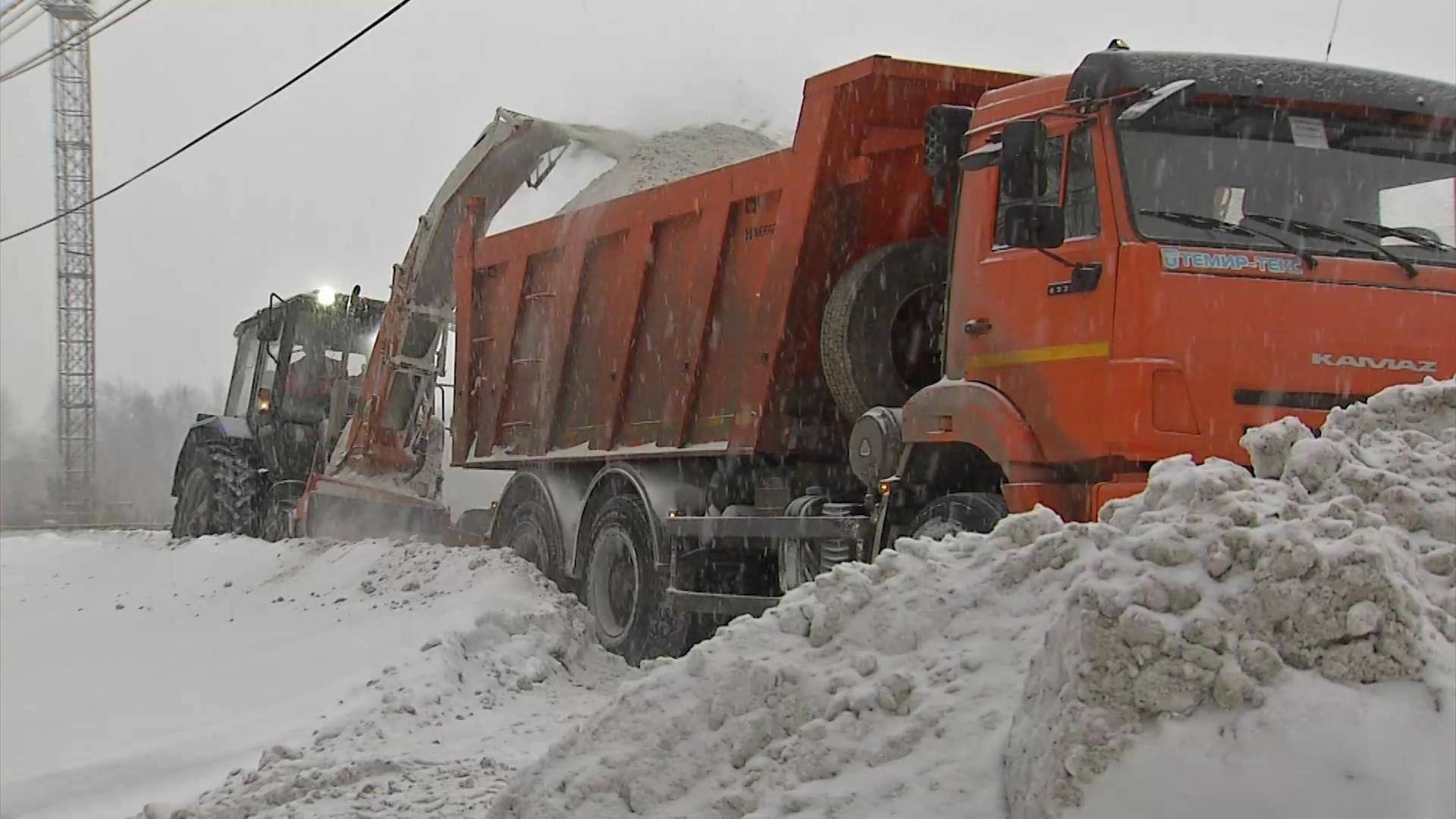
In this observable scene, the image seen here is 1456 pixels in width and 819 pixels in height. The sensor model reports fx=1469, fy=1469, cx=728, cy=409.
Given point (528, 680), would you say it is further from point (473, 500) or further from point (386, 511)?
point (473, 500)

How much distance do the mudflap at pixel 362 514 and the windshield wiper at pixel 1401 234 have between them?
8.12 meters

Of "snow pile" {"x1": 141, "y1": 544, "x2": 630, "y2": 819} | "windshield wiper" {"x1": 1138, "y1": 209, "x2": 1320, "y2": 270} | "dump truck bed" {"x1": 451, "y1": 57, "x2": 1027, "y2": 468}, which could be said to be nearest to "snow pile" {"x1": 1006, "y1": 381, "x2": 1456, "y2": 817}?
"windshield wiper" {"x1": 1138, "y1": 209, "x2": 1320, "y2": 270}

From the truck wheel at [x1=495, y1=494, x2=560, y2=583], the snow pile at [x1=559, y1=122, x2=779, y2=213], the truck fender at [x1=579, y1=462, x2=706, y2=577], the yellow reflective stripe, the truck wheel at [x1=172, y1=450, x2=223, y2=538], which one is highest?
the snow pile at [x1=559, y1=122, x2=779, y2=213]

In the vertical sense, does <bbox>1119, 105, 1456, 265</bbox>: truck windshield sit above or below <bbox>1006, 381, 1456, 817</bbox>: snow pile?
above

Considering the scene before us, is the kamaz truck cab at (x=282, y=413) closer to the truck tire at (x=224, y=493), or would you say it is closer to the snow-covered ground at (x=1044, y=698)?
the truck tire at (x=224, y=493)

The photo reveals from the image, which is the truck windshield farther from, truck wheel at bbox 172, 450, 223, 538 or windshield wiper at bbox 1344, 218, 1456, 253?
truck wheel at bbox 172, 450, 223, 538

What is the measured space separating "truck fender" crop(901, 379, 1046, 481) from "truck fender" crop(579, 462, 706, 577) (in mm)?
2216

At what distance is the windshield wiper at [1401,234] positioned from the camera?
572cm

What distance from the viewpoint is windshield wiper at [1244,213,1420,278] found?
5.61m

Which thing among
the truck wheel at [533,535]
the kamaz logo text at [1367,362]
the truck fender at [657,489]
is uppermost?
the kamaz logo text at [1367,362]

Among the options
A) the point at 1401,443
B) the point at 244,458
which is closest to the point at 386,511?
the point at 244,458

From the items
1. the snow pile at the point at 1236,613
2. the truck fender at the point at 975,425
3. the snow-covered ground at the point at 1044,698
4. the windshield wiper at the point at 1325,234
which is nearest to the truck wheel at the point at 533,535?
the snow-covered ground at the point at 1044,698

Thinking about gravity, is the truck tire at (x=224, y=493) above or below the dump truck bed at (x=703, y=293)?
below

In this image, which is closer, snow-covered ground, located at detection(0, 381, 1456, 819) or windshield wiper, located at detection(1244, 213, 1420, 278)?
snow-covered ground, located at detection(0, 381, 1456, 819)
